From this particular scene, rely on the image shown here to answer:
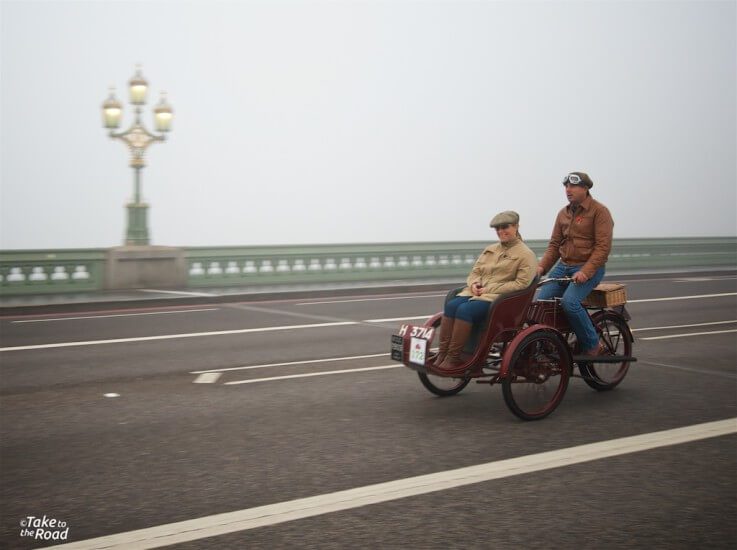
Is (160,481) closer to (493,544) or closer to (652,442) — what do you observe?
(493,544)

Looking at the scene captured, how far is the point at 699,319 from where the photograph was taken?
1328cm

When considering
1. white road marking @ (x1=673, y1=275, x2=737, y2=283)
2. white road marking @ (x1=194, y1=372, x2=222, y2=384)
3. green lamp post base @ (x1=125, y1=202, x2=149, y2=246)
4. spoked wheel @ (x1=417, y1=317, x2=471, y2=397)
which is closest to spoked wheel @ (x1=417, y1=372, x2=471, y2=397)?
spoked wheel @ (x1=417, y1=317, x2=471, y2=397)

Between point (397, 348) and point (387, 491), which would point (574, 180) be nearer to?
point (397, 348)

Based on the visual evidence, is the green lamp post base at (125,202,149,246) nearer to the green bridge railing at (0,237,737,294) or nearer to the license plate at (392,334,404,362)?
the green bridge railing at (0,237,737,294)

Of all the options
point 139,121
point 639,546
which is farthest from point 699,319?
point 139,121

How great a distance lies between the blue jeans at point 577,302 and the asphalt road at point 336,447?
582 mm

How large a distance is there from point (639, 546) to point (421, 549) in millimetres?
1068

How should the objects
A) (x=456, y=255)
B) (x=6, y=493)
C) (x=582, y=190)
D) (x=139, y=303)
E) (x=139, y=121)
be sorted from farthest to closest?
(x=456, y=255)
(x=139, y=121)
(x=139, y=303)
(x=582, y=190)
(x=6, y=493)

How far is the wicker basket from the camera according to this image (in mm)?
7324

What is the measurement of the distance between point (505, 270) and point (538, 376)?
2.96 feet

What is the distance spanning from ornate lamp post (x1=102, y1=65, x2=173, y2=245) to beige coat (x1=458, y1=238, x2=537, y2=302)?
586 inches

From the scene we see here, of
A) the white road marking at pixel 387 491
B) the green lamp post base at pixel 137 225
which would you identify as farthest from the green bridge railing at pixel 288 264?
the white road marking at pixel 387 491

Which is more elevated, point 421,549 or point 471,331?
point 471,331

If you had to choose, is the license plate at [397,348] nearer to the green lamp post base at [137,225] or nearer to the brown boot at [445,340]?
the brown boot at [445,340]
